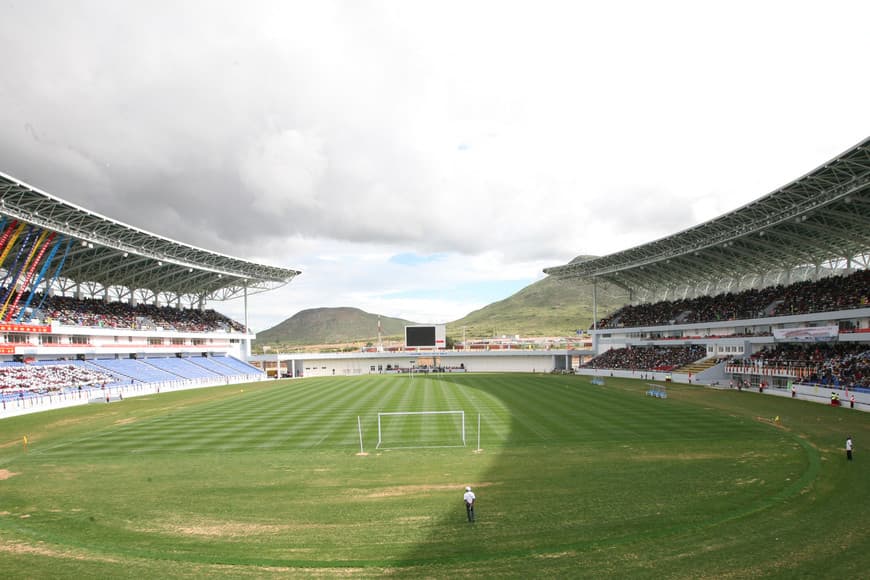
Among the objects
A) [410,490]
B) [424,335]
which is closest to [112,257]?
[424,335]

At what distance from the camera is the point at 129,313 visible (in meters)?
66.8

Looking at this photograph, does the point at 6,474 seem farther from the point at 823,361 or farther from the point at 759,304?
the point at 759,304

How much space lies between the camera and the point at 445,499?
15422 mm

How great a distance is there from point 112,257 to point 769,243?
261 feet

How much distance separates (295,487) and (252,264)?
66.5 m

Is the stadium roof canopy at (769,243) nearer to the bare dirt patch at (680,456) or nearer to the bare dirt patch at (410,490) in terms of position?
the bare dirt patch at (680,456)

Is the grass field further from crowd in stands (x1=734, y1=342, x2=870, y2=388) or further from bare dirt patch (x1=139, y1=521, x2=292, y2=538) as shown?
crowd in stands (x1=734, y1=342, x2=870, y2=388)

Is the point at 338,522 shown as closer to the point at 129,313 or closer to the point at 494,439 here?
the point at 494,439

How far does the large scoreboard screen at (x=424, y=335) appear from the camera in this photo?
264ft

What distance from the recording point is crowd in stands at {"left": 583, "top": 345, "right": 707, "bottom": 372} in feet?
197

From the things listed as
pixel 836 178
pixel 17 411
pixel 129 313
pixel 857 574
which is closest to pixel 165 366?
pixel 129 313

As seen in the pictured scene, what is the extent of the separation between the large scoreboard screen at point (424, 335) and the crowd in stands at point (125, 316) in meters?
31.7

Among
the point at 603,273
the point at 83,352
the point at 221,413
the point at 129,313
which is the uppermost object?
the point at 603,273

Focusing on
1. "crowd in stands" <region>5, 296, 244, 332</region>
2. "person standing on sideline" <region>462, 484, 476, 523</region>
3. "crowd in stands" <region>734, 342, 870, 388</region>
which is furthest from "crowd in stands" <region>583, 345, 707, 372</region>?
"crowd in stands" <region>5, 296, 244, 332</region>
